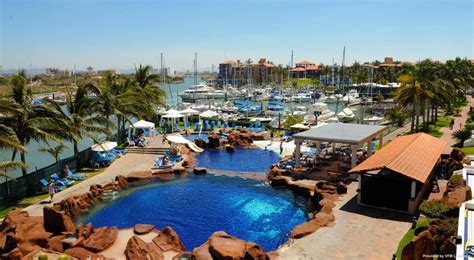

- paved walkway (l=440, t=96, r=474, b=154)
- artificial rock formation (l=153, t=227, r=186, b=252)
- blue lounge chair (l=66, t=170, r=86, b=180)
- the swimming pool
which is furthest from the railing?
paved walkway (l=440, t=96, r=474, b=154)

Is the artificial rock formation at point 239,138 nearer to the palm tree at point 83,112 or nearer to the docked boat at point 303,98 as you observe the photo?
the palm tree at point 83,112

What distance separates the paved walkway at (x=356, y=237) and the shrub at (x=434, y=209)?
1033mm

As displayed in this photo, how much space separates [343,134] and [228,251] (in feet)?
55.1

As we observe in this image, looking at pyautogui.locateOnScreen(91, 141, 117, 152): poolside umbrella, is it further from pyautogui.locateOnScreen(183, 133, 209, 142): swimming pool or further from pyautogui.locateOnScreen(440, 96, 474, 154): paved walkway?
pyautogui.locateOnScreen(440, 96, 474, 154): paved walkway

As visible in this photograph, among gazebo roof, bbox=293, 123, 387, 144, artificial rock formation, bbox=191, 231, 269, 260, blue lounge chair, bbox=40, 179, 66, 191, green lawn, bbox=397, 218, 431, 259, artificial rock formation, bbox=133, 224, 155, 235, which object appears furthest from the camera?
gazebo roof, bbox=293, 123, 387, 144

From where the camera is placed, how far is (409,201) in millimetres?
20188

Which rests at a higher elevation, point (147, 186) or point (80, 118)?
point (80, 118)

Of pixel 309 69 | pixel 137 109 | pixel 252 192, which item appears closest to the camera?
pixel 252 192

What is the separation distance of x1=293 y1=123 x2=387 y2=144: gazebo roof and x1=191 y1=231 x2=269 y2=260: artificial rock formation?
1400 centimetres

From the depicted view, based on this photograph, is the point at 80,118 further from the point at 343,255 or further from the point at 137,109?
the point at 343,255

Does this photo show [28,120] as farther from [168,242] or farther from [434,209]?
[434,209]

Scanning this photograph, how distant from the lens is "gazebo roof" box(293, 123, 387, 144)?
1084 inches

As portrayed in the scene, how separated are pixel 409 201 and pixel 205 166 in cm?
1714

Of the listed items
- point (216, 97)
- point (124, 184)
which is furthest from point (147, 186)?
point (216, 97)
